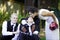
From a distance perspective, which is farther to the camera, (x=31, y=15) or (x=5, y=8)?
(x=5, y=8)

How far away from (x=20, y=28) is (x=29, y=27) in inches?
6.7

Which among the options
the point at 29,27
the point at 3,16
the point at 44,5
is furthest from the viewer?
the point at 44,5

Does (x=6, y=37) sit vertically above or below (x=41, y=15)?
below

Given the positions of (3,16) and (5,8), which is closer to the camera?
(3,16)

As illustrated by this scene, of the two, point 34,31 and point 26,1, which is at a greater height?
point 26,1

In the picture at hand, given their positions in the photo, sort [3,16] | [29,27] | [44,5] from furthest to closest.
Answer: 1. [44,5]
2. [3,16]
3. [29,27]

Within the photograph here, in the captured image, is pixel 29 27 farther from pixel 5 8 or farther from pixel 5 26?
pixel 5 8

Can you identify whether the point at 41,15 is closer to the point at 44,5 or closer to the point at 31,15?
the point at 31,15

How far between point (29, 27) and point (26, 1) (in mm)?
2806

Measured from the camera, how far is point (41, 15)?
186 inches

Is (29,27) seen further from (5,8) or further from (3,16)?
(5,8)

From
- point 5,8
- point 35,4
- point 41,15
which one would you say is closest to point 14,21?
point 41,15

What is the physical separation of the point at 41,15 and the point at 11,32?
65cm

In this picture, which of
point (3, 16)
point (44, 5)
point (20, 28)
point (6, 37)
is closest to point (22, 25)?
point (20, 28)
